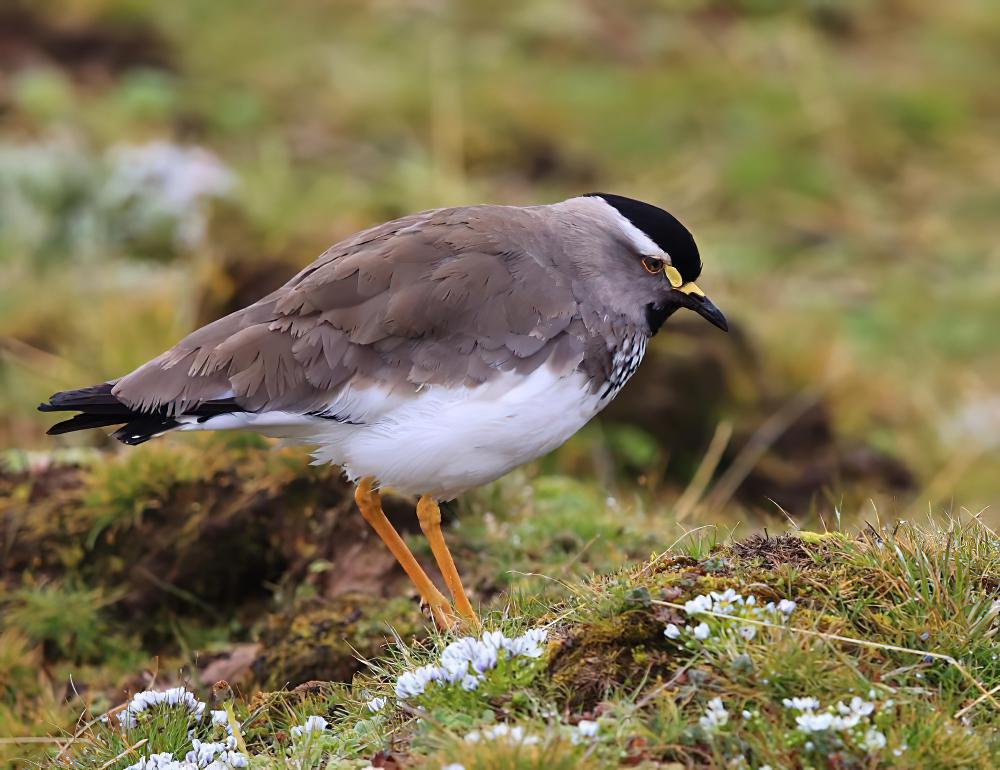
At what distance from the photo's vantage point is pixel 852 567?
4.42m

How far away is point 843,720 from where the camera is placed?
3678mm

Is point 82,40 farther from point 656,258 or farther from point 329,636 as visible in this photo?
point 656,258

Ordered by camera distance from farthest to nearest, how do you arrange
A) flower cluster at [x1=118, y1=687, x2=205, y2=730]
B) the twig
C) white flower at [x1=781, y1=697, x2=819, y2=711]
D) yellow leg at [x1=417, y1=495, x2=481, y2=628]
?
yellow leg at [x1=417, y1=495, x2=481, y2=628] < flower cluster at [x1=118, y1=687, x2=205, y2=730] < the twig < white flower at [x1=781, y1=697, x2=819, y2=711]

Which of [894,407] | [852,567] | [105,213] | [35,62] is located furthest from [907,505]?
[35,62]

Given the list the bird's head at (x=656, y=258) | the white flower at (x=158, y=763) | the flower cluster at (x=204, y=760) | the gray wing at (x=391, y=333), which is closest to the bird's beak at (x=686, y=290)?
the bird's head at (x=656, y=258)

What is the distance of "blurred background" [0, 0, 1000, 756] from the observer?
22.8ft

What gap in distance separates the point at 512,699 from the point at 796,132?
1153 cm

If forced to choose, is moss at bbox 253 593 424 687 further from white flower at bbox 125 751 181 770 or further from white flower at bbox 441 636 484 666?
white flower at bbox 441 636 484 666

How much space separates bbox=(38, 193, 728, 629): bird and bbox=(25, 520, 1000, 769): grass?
0.79 metres

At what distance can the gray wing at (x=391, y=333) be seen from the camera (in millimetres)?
5266

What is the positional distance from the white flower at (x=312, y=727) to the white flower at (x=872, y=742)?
5.41 feet

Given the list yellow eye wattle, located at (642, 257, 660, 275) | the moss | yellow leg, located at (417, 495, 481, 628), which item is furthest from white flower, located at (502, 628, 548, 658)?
yellow eye wattle, located at (642, 257, 660, 275)

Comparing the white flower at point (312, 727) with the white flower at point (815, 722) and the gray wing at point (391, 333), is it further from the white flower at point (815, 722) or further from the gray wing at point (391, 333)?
the white flower at point (815, 722)

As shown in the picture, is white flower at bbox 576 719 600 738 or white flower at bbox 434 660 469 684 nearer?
white flower at bbox 576 719 600 738
